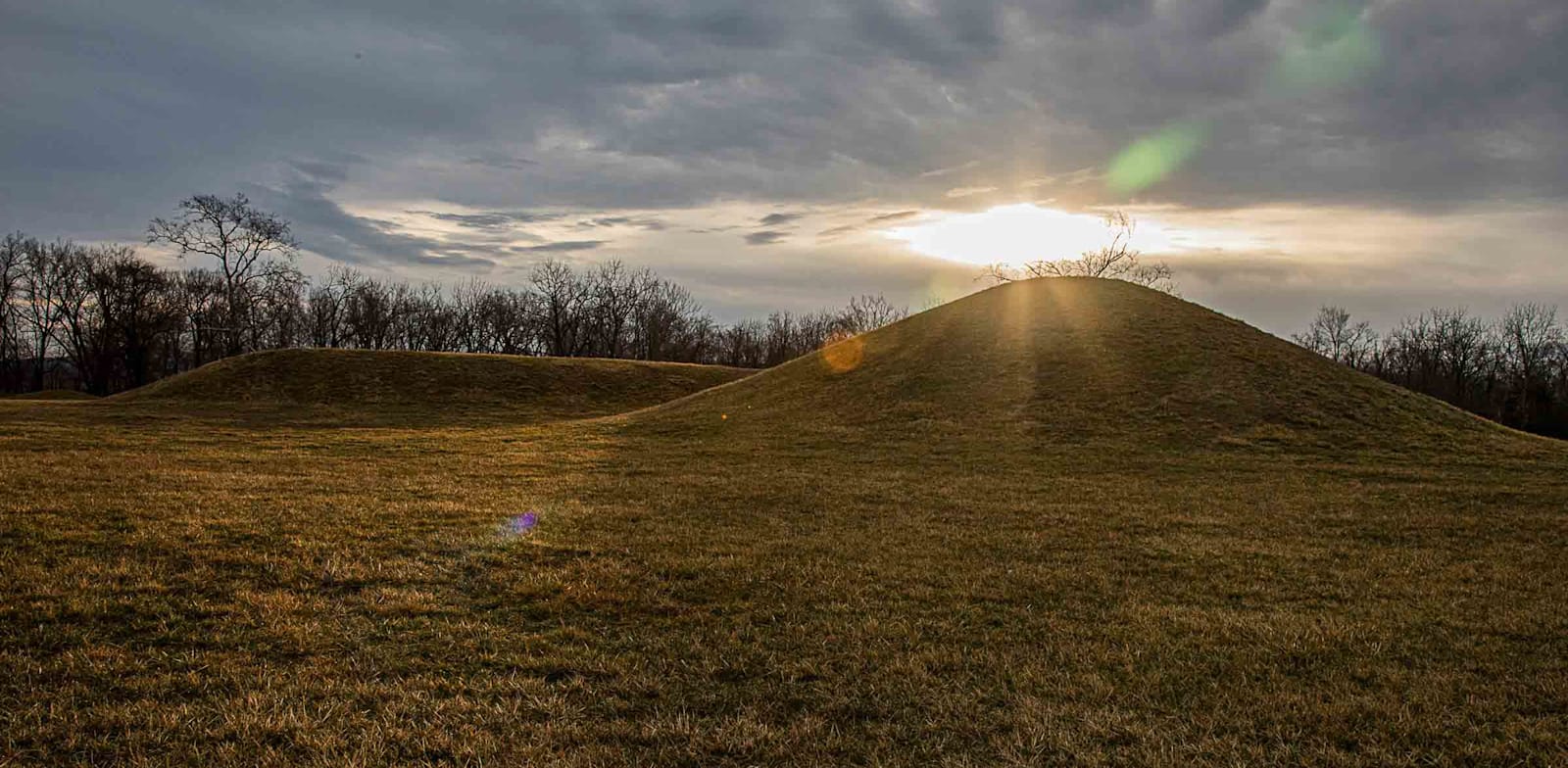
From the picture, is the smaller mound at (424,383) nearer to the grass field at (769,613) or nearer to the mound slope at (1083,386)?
the mound slope at (1083,386)

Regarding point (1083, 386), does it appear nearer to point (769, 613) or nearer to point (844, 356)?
point (844, 356)

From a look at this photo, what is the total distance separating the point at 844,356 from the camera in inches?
1764

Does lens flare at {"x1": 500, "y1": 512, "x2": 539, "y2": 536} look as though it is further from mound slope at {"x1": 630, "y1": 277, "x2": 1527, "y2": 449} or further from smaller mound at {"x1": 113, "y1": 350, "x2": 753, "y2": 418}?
smaller mound at {"x1": 113, "y1": 350, "x2": 753, "y2": 418}

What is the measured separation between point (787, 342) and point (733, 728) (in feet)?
385

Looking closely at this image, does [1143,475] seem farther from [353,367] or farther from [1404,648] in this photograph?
[353,367]

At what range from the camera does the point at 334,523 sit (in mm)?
12383

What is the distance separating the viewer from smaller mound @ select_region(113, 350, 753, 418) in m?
49.7

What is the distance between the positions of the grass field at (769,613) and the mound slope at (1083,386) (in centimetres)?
695

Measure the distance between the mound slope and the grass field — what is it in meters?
6.95

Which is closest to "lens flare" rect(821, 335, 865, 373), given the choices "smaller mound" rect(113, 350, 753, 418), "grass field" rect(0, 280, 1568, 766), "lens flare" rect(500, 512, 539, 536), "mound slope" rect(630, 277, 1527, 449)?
"mound slope" rect(630, 277, 1527, 449)

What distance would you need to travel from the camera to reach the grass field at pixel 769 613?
222 inches

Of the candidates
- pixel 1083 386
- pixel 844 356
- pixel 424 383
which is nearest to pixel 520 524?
pixel 1083 386

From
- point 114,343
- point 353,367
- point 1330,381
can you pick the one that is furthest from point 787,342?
point 1330,381

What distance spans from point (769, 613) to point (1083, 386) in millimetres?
28458
